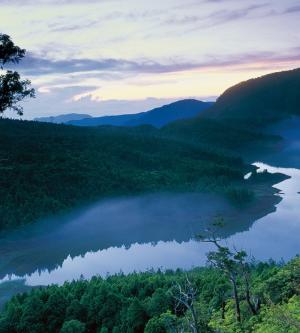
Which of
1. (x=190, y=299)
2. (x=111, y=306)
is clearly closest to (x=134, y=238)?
(x=111, y=306)

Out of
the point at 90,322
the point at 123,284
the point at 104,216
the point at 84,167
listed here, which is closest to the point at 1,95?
the point at 90,322

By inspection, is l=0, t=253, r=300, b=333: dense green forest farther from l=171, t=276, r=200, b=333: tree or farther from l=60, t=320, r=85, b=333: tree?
l=171, t=276, r=200, b=333: tree

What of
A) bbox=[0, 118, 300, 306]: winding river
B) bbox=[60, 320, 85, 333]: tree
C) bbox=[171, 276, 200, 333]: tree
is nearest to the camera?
bbox=[171, 276, 200, 333]: tree

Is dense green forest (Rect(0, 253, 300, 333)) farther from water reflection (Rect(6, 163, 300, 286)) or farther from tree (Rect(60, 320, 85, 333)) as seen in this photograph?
water reflection (Rect(6, 163, 300, 286))

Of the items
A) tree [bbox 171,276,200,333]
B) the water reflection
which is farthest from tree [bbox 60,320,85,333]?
the water reflection

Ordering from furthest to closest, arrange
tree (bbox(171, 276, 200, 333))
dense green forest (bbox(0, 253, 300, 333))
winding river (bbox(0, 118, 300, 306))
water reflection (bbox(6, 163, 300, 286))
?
winding river (bbox(0, 118, 300, 306))
water reflection (bbox(6, 163, 300, 286))
dense green forest (bbox(0, 253, 300, 333))
tree (bbox(171, 276, 200, 333))

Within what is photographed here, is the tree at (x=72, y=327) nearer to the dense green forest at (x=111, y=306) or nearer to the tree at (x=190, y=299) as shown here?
the dense green forest at (x=111, y=306)

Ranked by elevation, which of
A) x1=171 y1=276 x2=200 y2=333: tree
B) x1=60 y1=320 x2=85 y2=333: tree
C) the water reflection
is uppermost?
x1=171 y1=276 x2=200 y2=333: tree

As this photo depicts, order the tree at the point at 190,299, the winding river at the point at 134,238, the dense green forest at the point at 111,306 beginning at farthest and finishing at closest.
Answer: the winding river at the point at 134,238 < the dense green forest at the point at 111,306 < the tree at the point at 190,299

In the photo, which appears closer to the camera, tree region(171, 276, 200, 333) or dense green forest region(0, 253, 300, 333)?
tree region(171, 276, 200, 333)

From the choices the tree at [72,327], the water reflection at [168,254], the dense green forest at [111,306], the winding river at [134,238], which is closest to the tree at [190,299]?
the dense green forest at [111,306]

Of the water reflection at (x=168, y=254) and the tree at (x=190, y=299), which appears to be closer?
the tree at (x=190, y=299)

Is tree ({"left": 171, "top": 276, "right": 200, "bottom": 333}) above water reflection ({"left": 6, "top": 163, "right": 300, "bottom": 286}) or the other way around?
above

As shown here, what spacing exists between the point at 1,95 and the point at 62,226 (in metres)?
116
